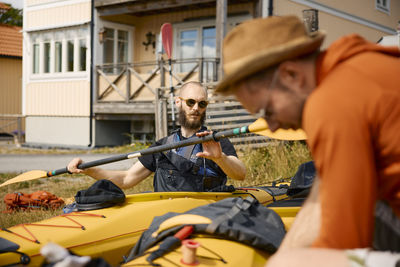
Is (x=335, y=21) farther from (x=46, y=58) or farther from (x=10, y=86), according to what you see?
(x=10, y=86)

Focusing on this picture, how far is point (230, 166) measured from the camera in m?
3.24

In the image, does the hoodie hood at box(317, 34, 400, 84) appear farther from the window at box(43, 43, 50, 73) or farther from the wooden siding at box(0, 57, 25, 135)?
the wooden siding at box(0, 57, 25, 135)

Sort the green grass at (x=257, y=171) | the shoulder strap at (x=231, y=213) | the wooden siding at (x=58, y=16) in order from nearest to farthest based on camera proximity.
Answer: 1. the shoulder strap at (x=231, y=213)
2. the green grass at (x=257, y=171)
3. the wooden siding at (x=58, y=16)

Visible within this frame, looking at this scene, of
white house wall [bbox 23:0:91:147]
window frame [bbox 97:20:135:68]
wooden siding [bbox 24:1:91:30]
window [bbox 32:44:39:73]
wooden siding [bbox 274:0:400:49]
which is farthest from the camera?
window [bbox 32:44:39:73]

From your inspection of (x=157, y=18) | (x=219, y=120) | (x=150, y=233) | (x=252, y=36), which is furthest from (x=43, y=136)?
(x=252, y=36)

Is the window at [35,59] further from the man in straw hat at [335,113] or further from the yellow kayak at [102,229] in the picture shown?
the man in straw hat at [335,113]

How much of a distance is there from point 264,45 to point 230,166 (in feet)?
6.25

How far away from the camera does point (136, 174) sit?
3.71 m

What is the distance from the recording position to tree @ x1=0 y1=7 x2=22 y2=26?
28.6 m

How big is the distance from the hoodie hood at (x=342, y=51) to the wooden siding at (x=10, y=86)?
65.2 feet

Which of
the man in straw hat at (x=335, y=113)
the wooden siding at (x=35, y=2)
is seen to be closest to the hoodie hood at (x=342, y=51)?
the man in straw hat at (x=335, y=113)

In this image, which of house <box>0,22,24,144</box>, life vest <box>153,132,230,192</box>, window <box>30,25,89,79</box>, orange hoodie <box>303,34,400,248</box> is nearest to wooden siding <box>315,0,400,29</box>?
window <box>30,25,89,79</box>

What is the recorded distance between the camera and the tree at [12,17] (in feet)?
93.8

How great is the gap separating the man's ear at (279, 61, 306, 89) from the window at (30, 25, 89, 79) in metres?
13.5
